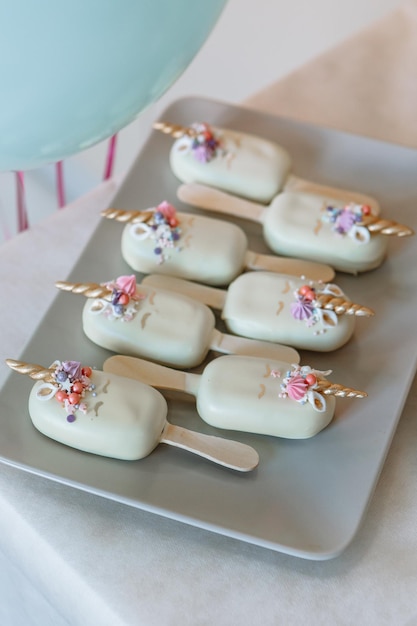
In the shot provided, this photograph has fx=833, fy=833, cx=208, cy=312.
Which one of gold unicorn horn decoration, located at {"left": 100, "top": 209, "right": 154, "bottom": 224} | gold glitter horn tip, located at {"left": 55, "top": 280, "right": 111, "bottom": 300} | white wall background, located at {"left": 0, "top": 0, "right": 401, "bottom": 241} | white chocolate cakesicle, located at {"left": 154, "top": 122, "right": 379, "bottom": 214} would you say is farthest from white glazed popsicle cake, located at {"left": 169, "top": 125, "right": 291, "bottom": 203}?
white wall background, located at {"left": 0, "top": 0, "right": 401, "bottom": 241}

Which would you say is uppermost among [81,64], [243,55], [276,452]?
[81,64]

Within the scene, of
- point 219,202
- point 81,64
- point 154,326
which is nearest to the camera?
point 81,64

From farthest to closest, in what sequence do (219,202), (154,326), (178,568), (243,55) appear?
(243,55) → (219,202) → (154,326) → (178,568)

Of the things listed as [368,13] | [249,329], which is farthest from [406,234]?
[368,13]

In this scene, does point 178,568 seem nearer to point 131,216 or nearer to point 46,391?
point 46,391

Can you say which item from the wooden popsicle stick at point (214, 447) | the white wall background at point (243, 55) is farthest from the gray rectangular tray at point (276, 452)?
the white wall background at point (243, 55)

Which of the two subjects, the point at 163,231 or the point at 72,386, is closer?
the point at 72,386

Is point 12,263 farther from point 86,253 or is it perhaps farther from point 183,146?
point 183,146

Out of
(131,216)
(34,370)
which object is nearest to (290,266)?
(131,216)

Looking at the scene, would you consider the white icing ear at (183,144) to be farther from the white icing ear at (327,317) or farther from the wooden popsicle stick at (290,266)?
the white icing ear at (327,317)
